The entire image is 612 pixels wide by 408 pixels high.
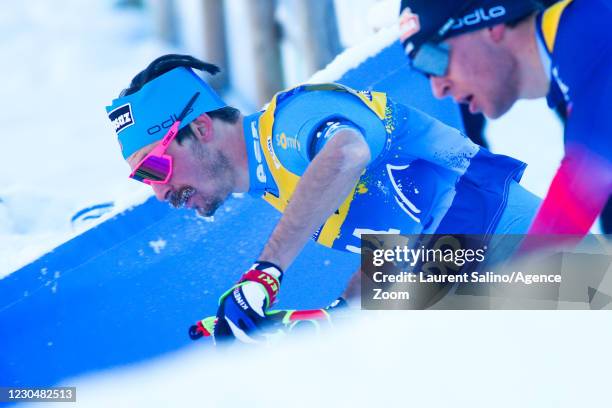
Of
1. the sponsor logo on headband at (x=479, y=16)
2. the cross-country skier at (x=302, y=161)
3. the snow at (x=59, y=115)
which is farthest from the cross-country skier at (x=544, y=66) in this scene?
the snow at (x=59, y=115)

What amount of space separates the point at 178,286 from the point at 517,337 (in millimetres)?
730

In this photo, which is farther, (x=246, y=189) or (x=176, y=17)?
(x=176, y=17)

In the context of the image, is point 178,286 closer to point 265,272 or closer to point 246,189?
point 246,189

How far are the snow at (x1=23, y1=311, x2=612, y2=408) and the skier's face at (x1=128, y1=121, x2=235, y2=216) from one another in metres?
0.30

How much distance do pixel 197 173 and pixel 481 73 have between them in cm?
55

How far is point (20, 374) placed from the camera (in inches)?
76.9

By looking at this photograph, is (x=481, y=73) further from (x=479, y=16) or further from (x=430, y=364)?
(x=430, y=364)

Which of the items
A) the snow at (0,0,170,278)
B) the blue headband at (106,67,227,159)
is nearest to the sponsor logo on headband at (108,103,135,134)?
the blue headband at (106,67,227,159)

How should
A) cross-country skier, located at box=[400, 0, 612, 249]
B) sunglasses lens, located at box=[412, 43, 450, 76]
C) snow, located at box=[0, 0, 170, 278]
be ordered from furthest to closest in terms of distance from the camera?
snow, located at box=[0, 0, 170, 278]
sunglasses lens, located at box=[412, 43, 450, 76]
cross-country skier, located at box=[400, 0, 612, 249]

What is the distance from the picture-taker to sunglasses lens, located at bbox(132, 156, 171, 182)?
1.73 m

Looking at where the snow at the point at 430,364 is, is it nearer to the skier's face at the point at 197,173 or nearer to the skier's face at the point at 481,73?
the skier's face at the point at 197,173

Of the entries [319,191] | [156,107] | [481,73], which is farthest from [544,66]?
[156,107]

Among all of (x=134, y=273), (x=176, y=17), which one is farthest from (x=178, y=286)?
(x=176, y=17)

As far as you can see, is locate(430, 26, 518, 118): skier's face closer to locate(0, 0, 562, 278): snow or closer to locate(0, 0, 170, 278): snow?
locate(0, 0, 562, 278): snow
